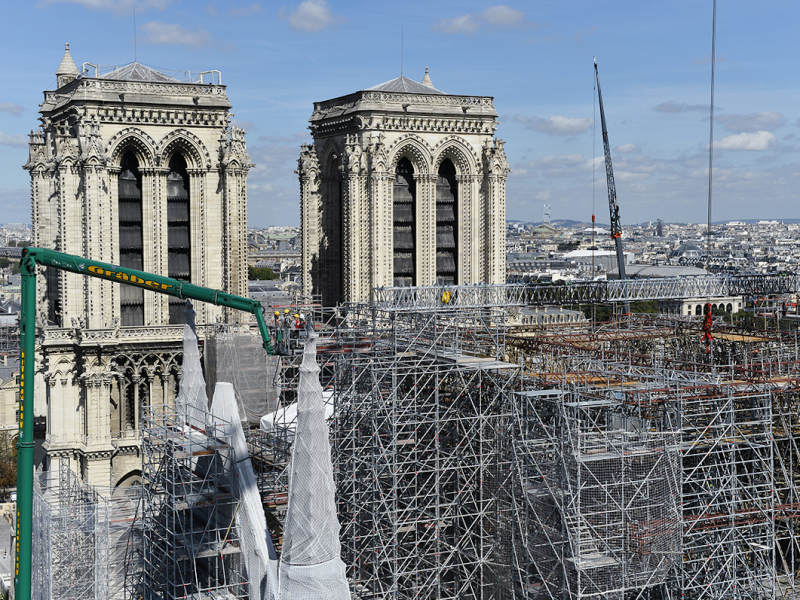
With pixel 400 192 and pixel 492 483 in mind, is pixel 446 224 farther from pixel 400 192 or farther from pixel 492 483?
pixel 492 483

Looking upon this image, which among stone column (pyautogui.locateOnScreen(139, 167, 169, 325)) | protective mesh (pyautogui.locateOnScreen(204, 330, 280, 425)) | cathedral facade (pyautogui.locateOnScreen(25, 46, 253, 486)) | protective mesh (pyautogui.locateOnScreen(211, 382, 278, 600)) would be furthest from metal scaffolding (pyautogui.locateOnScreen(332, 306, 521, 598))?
stone column (pyautogui.locateOnScreen(139, 167, 169, 325))

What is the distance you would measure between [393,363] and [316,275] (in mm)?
26742

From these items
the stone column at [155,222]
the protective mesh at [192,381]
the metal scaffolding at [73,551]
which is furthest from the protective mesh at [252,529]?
the stone column at [155,222]

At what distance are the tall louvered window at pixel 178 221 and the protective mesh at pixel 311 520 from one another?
33.4 m

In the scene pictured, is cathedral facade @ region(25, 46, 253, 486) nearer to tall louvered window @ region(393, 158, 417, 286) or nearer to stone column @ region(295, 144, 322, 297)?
stone column @ region(295, 144, 322, 297)

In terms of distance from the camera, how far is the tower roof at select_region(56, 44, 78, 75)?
238ft

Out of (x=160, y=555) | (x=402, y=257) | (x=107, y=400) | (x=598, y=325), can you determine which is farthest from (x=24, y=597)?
(x=598, y=325)

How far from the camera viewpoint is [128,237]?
6412 cm

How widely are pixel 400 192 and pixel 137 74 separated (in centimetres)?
1691

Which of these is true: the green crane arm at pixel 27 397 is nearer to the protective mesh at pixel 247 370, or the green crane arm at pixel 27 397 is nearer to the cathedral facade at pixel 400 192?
the protective mesh at pixel 247 370

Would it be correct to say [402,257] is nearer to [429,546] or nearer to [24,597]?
[429,546]

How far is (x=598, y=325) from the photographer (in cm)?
6981

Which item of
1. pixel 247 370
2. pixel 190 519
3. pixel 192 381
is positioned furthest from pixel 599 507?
pixel 247 370

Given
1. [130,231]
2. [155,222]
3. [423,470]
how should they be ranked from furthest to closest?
[130,231] < [155,222] < [423,470]
